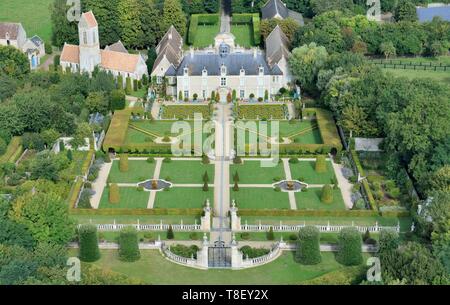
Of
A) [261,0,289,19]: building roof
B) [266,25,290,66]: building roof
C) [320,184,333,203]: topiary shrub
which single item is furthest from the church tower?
[320,184,333,203]: topiary shrub

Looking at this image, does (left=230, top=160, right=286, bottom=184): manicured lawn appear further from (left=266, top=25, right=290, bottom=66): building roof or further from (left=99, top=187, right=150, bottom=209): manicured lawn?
(left=266, top=25, right=290, bottom=66): building roof

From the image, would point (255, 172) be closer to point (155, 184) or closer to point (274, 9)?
point (155, 184)

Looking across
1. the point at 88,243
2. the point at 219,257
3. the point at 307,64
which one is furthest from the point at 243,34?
the point at 88,243

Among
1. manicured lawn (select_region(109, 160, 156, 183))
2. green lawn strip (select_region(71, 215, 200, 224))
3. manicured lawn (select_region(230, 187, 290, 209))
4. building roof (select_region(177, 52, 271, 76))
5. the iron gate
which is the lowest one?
manicured lawn (select_region(109, 160, 156, 183))

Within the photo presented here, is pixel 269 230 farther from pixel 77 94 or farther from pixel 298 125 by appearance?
pixel 77 94

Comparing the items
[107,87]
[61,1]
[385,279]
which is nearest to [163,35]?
[61,1]

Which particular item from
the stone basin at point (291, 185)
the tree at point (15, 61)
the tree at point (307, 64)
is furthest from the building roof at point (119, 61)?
the stone basin at point (291, 185)
